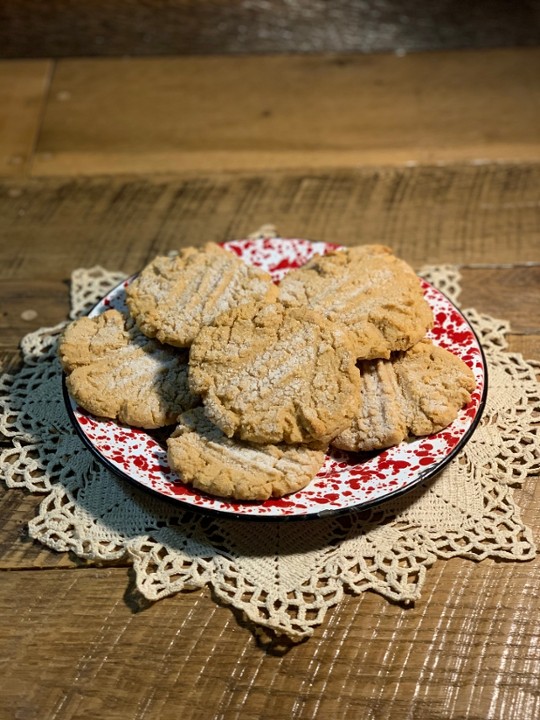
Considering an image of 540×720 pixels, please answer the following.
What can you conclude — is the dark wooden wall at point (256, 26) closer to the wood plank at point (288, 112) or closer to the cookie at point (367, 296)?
the wood plank at point (288, 112)

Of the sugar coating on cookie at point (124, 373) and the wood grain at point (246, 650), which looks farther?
the sugar coating on cookie at point (124, 373)

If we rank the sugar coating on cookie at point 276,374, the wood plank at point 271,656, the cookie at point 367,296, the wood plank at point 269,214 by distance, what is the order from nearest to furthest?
the wood plank at point 271,656 < the sugar coating on cookie at point 276,374 < the cookie at point 367,296 < the wood plank at point 269,214

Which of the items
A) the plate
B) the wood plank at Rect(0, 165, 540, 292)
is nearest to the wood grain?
the plate

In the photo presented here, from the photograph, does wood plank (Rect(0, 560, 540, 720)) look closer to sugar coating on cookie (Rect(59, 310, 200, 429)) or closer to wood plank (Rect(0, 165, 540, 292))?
sugar coating on cookie (Rect(59, 310, 200, 429))

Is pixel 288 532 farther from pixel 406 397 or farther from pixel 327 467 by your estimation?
pixel 406 397

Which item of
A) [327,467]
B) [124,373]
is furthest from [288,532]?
[124,373]

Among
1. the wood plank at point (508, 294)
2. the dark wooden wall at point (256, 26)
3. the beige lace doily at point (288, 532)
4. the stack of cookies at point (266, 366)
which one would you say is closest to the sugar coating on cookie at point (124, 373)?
the stack of cookies at point (266, 366)

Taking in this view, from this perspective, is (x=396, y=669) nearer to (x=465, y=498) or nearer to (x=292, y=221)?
(x=465, y=498)
